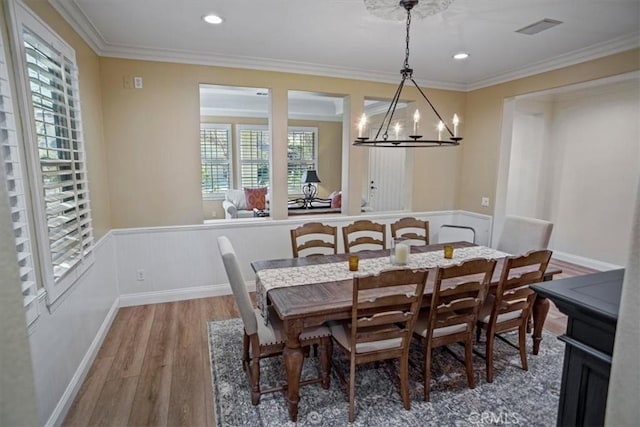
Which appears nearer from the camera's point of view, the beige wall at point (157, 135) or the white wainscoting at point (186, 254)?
the beige wall at point (157, 135)

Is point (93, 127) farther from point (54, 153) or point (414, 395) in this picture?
point (414, 395)

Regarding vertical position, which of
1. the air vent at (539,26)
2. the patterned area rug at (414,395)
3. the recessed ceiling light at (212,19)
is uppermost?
the recessed ceiling light at (212,19)

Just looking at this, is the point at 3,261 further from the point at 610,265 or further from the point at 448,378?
the point at 610,265

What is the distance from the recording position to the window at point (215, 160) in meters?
7.88

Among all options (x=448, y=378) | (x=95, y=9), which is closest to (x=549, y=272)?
(x=448, y=378)

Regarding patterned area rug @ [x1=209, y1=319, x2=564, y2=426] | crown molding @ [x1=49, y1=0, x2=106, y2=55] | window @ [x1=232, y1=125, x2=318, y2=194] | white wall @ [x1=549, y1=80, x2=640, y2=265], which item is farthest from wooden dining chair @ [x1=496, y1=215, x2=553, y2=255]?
window @ [x1=232, y1=125, x2=318, y2=194]

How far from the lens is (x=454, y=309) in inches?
83.4

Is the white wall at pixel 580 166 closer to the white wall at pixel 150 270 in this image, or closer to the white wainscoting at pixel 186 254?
the white wall at pixel 150 270

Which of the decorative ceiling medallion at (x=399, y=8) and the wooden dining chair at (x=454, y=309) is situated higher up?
the decorative ceiling medallion at (x=399, y=8)

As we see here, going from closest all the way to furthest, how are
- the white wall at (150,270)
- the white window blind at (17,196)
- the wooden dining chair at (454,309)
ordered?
the white window blind at (17,196), the wooden dining chair at (454,309), the white wall at (150,270)

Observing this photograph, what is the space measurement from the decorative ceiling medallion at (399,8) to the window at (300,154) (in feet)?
20.1

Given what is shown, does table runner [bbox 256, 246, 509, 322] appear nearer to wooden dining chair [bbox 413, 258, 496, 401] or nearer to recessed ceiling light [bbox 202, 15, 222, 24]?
wooden dining chair [bbox 413, 258, 496, 401]

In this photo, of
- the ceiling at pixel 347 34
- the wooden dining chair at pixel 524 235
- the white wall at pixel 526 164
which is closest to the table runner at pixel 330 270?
the wooden dining chair at pixel 524 235

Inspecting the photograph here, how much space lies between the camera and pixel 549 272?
2639mm
